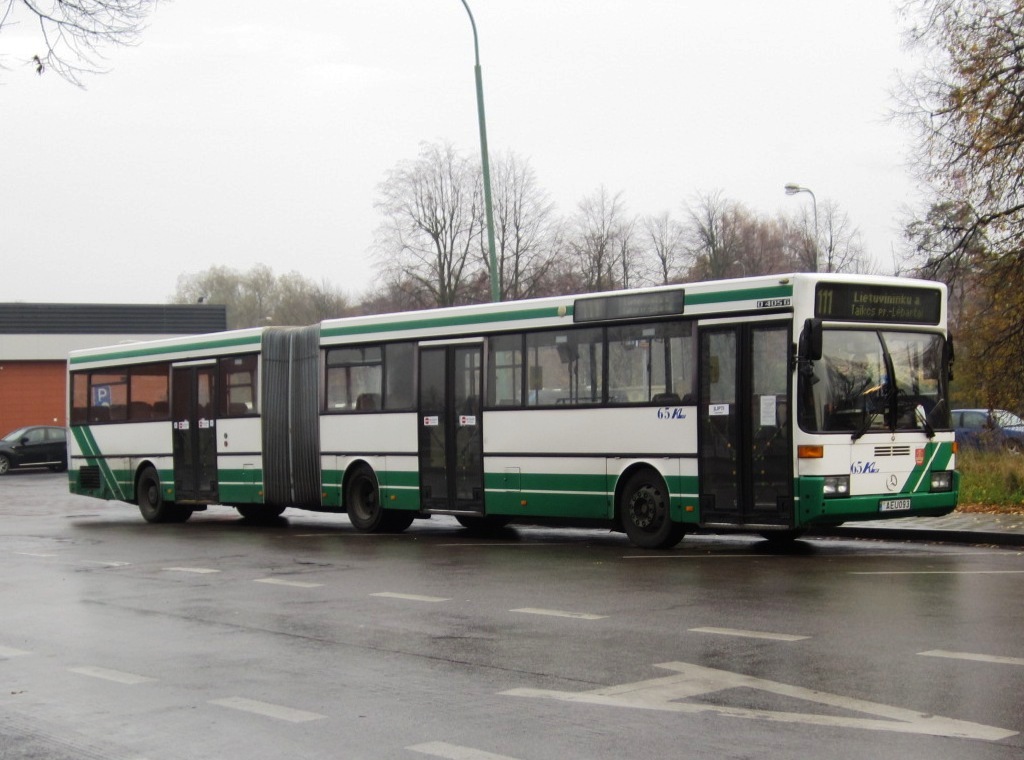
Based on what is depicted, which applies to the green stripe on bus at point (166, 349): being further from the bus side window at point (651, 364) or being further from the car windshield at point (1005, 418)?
the car windshield at point (1005, 418)

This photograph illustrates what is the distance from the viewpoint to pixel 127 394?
81.8ft

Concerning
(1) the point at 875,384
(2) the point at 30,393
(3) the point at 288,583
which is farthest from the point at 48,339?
(1) the point at 875,384

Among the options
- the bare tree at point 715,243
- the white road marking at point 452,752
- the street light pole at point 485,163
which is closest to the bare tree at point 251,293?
the bare tree at point 715,243

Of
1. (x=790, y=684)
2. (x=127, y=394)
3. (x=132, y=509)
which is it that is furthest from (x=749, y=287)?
(x=132, y=509)

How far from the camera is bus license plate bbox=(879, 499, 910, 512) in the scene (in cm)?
1492

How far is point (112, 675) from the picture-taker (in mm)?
8891

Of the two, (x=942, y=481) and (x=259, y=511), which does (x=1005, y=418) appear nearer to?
(x=942, y=481)

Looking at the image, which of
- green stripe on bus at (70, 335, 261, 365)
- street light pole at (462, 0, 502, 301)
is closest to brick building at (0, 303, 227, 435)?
green stripe on bus at (70, 335, 261, 365)

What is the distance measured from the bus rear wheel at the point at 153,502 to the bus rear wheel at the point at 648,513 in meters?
10.7

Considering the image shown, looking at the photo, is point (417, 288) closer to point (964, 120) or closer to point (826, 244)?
point (826, 244)

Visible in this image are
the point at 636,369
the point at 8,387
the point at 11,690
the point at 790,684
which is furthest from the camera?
the point at 8,387

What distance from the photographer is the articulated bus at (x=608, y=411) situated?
585 inches

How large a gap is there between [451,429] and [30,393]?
150 feet

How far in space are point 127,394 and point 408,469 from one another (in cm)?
779
